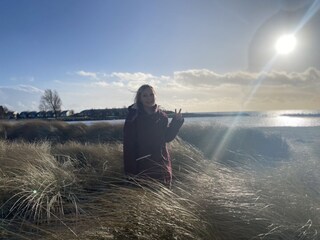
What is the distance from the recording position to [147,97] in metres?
4.21

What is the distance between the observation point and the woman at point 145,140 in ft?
13.7

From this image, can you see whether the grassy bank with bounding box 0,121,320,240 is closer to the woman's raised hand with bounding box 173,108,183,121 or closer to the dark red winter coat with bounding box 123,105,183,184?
the dark red winter coat with bounding box 123,105,183,184

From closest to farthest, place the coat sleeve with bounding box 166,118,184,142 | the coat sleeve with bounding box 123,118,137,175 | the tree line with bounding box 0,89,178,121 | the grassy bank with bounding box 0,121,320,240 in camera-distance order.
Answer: the grassy bank with bounding box 0,121,320,240, the coat sleeve with bounding box 123,118,137,175, the coat sleeve with bounding box 166,118,184,142, the tree line with bounding box 0,89,178,121

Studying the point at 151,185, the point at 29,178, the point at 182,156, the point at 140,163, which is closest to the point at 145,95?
the point at 140,163

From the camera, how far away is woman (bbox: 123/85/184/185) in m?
4.19

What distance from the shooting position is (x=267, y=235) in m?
3.02

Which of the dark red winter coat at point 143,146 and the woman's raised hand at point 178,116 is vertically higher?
the woman's raised hand at point 178,116

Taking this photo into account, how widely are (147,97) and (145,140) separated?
0.53 meters

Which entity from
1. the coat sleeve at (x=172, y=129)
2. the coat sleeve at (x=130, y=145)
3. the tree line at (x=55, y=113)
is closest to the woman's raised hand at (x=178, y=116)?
the coat sleeve at (x=172, y=129)

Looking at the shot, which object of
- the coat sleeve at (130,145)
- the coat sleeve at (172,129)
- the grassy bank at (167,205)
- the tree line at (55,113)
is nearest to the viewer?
the grassy bank at (167,205)

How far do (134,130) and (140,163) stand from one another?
16.3 inches

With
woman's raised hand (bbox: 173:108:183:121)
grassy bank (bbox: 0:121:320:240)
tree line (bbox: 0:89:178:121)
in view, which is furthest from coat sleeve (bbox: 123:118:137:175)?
tree line (bbox: 0:89:178:121)

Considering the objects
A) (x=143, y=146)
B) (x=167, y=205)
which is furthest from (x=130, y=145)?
(x=167, y=205)

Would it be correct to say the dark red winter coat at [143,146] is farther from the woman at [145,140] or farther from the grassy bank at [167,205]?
the grassy bank at [167,205]
